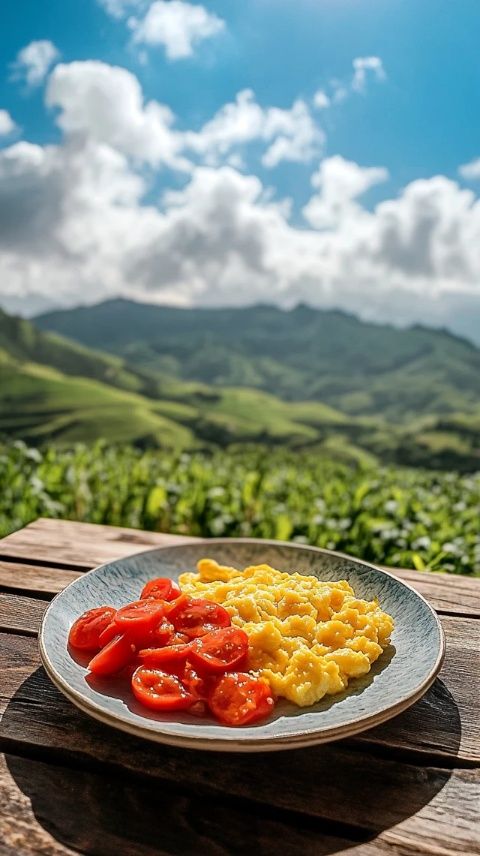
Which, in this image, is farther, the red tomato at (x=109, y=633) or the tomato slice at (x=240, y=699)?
the red tomato at (x=109, y=633)

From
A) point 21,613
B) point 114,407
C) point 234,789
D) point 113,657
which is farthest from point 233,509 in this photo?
point 114,407

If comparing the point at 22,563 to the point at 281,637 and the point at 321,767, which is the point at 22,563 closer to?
the point at 281,637

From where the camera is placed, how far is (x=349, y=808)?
1.09 metres

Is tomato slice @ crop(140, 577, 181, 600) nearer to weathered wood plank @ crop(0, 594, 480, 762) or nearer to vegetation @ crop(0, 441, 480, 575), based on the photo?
weathered wood plank @ crop(0, 594, 480, 762)

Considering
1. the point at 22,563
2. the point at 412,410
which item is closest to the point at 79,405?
the point at 412,410

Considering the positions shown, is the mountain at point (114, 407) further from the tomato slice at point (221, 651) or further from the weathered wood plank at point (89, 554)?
the tomato slice at point (221, 651)

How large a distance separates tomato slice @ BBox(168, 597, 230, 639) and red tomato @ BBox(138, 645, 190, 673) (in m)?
0.08

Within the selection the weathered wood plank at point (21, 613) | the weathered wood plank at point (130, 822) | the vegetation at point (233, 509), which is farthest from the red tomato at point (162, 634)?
the vegetation at point (233, 509)

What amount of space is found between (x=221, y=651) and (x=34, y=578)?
2.92 feet

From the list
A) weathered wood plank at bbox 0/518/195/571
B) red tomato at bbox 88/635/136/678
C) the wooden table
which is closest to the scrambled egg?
the wooden table

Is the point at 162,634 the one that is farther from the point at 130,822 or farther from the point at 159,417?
the point at 159,417

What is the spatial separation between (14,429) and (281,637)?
30213mm

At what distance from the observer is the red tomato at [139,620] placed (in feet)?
4.35

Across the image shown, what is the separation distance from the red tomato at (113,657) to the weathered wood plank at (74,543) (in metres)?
0.80
